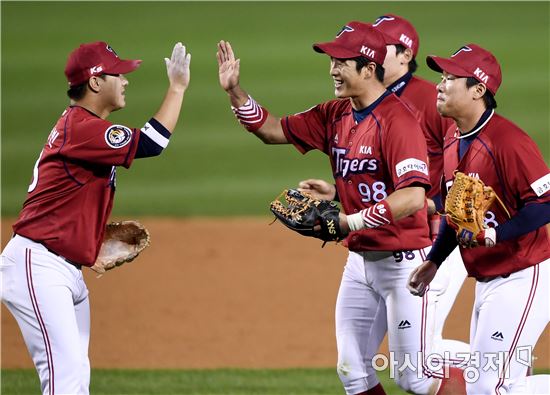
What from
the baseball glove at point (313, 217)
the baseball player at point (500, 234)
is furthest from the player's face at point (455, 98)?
the baseball glove at point (313, 217)

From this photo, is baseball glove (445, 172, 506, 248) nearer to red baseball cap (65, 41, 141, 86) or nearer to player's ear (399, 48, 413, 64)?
player's ear (399, 48, 413, 64)

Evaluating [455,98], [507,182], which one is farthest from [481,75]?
[507,182]

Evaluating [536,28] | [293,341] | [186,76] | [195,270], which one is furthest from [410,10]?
[186,76]

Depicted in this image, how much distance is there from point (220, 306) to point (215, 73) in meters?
10.4

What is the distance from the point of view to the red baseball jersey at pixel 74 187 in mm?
5387

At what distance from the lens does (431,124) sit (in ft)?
21.6

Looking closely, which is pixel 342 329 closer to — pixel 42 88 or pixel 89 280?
pixel 89 280

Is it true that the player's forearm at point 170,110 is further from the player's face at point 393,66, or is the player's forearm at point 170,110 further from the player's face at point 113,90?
the player's face at point 393,66

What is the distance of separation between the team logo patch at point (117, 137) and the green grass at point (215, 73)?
25.1ft

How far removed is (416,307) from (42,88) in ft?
46.1

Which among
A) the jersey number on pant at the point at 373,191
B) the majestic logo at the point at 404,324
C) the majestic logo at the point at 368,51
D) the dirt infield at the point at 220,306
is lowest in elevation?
the dirt infield at the point at 220,306

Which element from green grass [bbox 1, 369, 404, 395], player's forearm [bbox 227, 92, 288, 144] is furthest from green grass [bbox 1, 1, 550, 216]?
player's forearm [bbox 227, 92, 288, 144]

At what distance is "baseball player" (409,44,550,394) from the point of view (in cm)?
515

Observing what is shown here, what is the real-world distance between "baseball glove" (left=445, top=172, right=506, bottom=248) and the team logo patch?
69.7 inches
